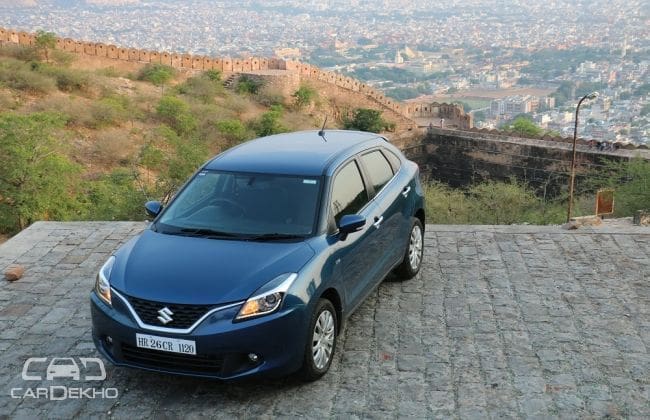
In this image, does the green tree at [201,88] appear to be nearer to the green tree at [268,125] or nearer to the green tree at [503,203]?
the green tree at [268,125]

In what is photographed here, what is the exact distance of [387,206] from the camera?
6219 millimetres

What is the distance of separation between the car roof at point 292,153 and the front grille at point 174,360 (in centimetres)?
171

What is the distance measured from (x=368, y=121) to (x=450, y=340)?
34480mm

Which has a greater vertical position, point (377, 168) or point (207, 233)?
point (377, 168)

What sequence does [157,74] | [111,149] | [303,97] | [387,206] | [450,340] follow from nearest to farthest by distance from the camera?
1. [450,340]
2. [387,206]
3. [111,149]
4. [157,74]
5. [303,97]

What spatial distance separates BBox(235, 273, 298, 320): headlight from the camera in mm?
4551

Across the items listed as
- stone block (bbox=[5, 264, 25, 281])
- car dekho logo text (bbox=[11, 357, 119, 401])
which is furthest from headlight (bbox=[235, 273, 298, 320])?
stone block (bbox=[5, 264, 25, 281])

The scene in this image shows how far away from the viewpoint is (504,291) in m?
6.71

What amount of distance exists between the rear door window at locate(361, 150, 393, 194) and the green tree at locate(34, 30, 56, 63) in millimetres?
33355

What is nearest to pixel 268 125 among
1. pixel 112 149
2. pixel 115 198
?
pixel 112 149

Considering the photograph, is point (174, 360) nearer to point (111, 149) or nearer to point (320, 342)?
point (320, 342)

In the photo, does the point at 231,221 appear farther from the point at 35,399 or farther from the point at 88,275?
the point at 88,275

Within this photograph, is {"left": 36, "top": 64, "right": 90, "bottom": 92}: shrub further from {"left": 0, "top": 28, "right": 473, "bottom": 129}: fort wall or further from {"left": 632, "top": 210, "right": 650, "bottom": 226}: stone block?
{"left": 632, "top": 210, "right": 650, "bottom": 226}: stone block

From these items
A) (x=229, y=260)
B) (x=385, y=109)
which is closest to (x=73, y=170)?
(x=229, y=260)
